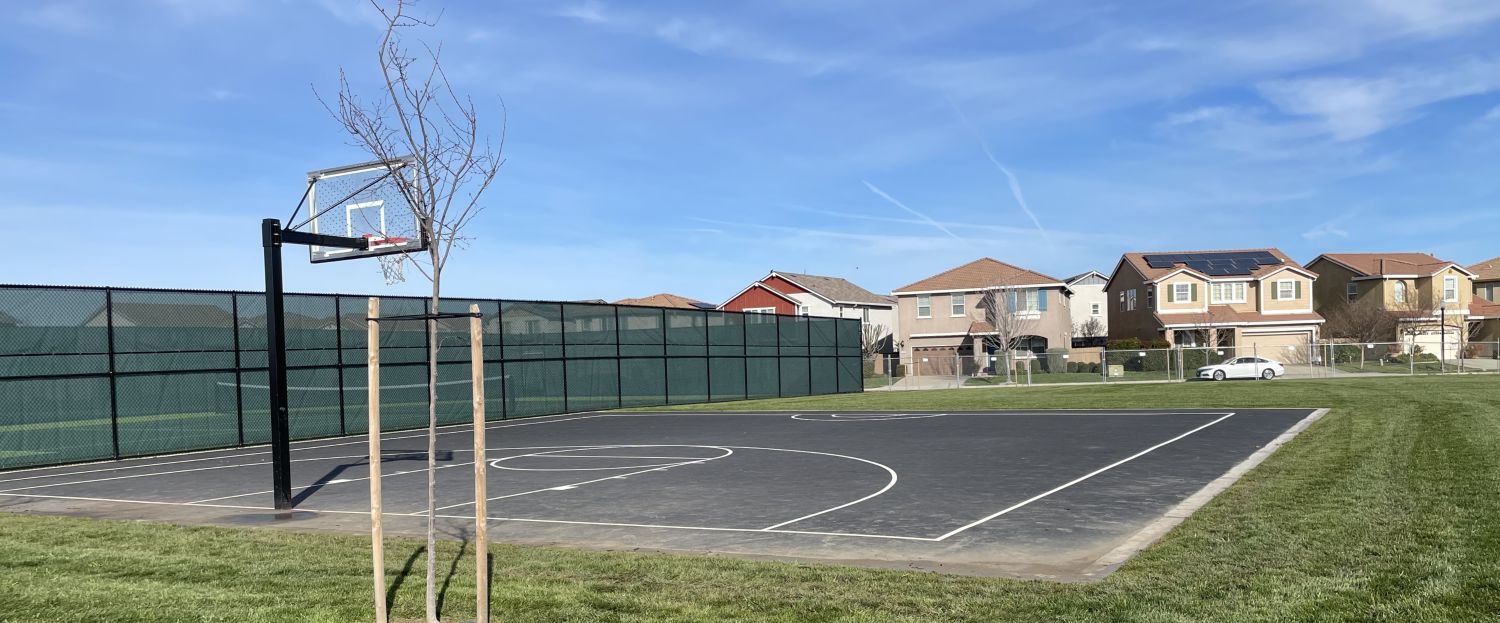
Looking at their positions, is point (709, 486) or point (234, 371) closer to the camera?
point (709, 486)

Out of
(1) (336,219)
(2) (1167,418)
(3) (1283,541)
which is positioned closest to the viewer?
(3) (1283,541)

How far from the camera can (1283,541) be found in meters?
8.35

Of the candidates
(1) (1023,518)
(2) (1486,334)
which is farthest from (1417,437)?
(2) (1486,334)

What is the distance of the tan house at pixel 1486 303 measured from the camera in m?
72.8

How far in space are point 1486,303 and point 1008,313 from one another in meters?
41.3

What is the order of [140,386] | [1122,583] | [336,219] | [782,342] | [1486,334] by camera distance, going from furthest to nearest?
[1486,334], [782,342], [140,386], [336,219], [1122,583]

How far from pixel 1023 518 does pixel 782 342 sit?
31.6m

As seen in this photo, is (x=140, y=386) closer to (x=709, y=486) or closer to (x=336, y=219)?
(x=336, y=219)

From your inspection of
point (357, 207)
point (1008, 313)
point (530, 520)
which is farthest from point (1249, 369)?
point (530, 520)

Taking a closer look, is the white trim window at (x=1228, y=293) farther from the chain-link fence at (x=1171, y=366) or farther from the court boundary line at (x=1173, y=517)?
the court boundary line at (x=1173, y=517)

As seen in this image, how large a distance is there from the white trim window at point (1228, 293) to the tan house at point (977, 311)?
29.0 feet

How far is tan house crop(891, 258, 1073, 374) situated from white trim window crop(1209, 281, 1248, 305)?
8826 mm

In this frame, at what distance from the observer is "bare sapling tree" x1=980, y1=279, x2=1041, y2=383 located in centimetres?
6100

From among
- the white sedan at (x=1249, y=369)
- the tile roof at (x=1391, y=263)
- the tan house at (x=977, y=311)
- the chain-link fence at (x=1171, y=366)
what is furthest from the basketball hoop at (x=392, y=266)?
the tile roof at (x=1391, y=263)
